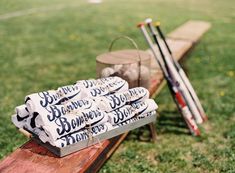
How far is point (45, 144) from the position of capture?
3.00 metres

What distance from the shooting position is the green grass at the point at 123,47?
443 centimetres

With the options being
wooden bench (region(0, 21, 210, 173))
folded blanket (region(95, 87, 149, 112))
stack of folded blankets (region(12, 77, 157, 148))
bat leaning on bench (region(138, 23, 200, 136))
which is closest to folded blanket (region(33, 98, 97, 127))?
stack of folded blankets (region(12, 77, 157, 148))

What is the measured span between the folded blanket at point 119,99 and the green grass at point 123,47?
1.01m

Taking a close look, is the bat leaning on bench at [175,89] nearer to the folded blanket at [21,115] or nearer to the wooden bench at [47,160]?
the wooden bench at [47,160]

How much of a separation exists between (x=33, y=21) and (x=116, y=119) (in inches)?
395

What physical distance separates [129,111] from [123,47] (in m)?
6.29

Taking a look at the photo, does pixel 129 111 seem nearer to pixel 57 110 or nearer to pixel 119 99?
pixel 119 99

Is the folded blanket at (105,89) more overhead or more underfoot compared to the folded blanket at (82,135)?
more overhead

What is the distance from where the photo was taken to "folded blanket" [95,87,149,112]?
328 cm

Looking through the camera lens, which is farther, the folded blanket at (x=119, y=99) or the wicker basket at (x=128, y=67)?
the wicker basket at (x=128, y=67)

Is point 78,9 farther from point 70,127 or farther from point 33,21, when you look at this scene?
point 70,127

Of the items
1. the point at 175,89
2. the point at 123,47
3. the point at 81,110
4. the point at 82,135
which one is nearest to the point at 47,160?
the point at 82,135

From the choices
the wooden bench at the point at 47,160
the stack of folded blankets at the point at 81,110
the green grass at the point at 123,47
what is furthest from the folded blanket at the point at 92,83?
the green grass at the point at 123,47

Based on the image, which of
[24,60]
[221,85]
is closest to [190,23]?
[221,85]
